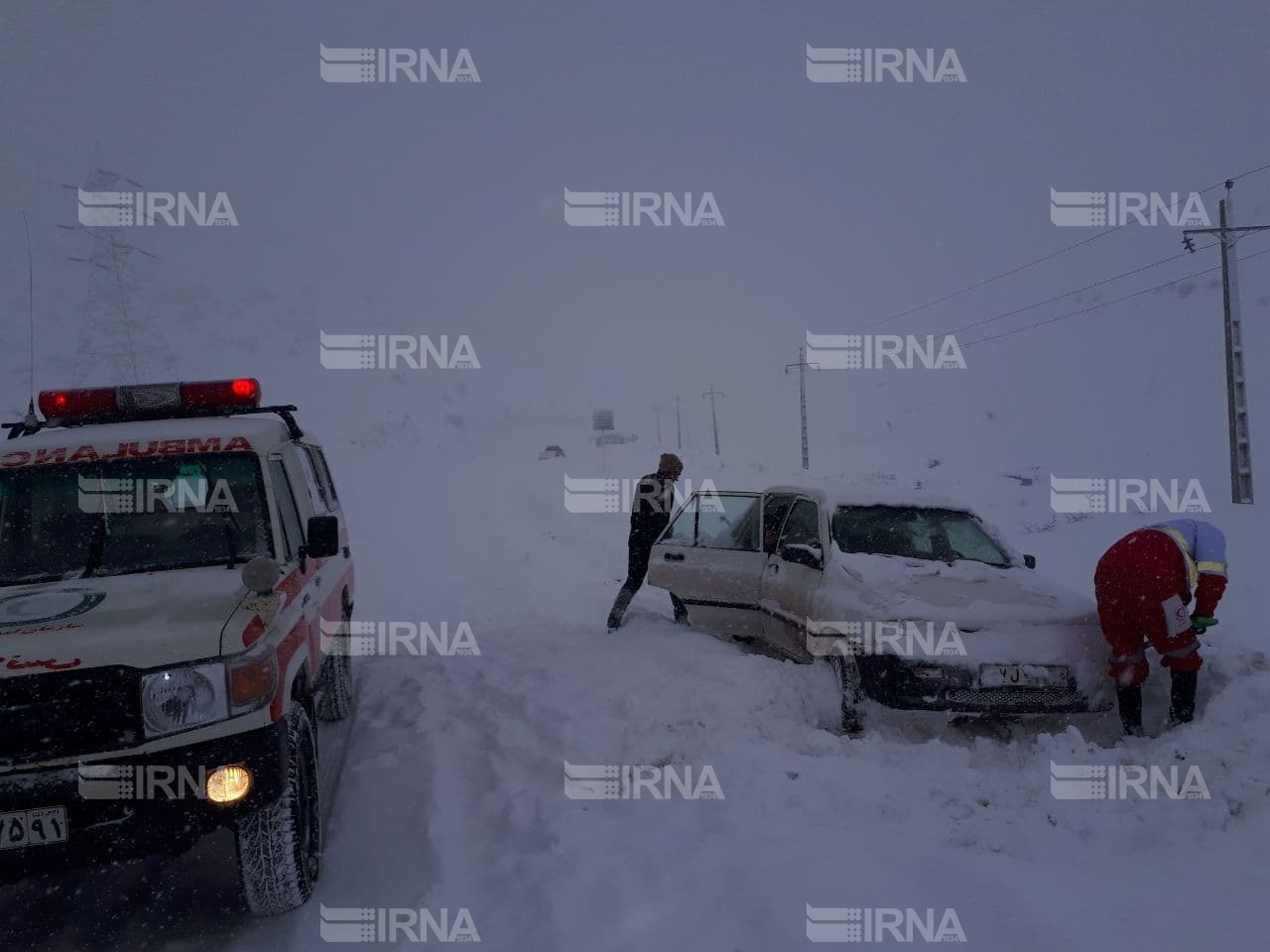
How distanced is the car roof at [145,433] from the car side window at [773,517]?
4.31 meters

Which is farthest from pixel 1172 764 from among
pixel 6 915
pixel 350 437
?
pixel 350 437

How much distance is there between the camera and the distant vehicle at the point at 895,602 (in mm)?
4781

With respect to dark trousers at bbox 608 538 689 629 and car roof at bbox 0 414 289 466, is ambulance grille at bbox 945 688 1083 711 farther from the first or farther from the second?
car roof at bbox 0 414 289 466

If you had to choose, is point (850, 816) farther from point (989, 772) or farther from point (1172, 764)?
point (1172, 764)

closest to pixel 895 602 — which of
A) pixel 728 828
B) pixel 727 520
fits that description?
pixel 728 828

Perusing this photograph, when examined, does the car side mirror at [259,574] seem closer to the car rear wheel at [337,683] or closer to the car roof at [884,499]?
the car rear wheel at [337,683]

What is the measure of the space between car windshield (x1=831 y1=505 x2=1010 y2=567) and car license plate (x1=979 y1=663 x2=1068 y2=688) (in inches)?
50.1

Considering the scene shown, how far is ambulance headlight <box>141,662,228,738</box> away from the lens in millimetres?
2945

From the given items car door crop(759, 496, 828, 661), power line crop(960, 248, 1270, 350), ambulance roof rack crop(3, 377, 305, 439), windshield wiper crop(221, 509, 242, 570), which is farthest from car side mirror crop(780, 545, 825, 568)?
power line crop(960, 248, 1270, 350)

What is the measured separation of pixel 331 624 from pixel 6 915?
2.18m

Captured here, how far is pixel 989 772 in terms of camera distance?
→ 427 centimetres

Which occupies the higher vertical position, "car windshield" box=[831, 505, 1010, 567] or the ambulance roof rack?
the ambulance roof rack

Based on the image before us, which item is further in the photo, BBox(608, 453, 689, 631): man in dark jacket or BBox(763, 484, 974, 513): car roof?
BBox(608, 453, 689, 631): man in dark jacket

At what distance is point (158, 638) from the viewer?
299 centimetres
